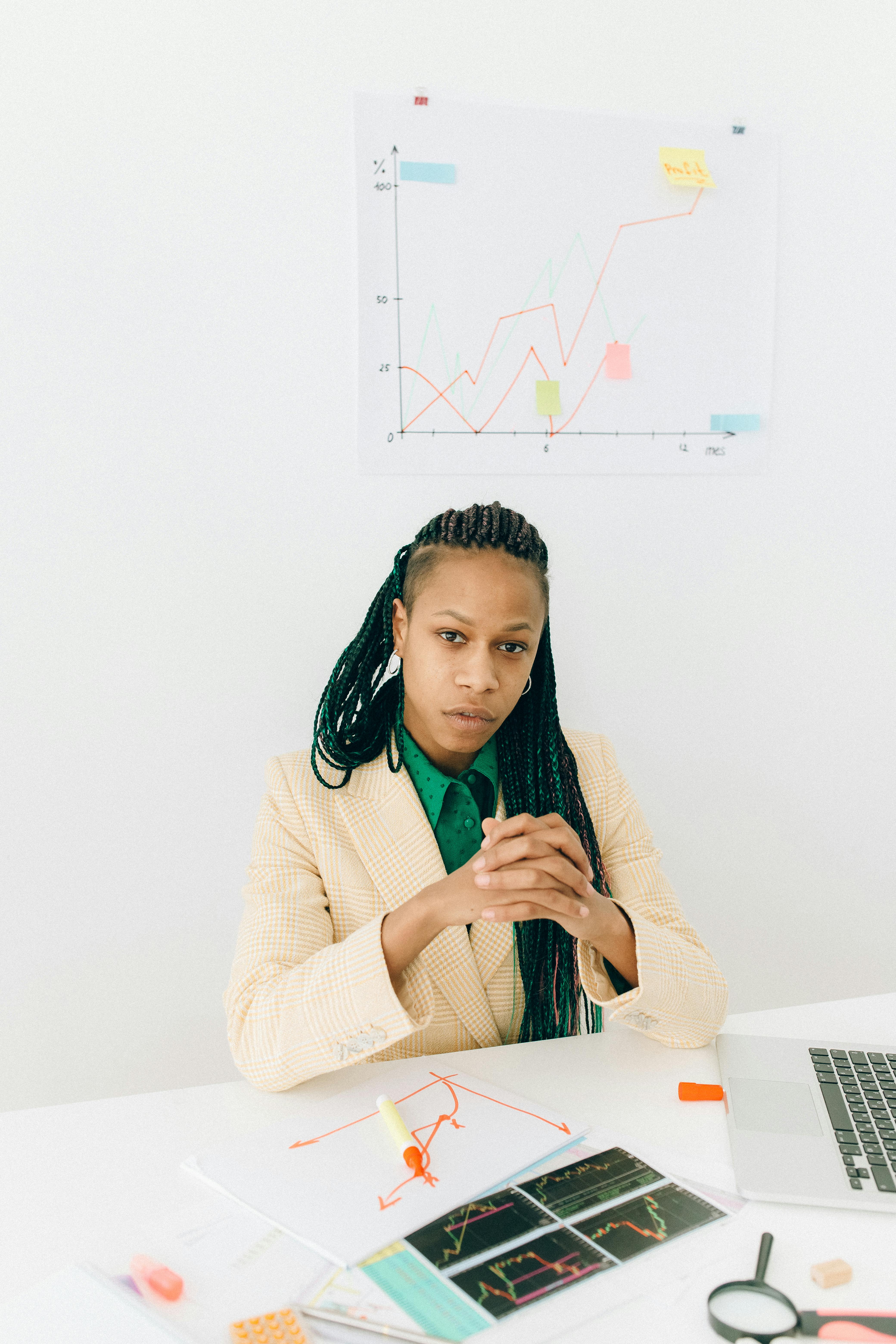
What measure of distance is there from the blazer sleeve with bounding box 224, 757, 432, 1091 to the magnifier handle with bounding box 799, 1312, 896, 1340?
490mm

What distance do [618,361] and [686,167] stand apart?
0.38 m

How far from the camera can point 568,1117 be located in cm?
107

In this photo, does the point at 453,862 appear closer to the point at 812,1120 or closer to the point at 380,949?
the point at 380,949

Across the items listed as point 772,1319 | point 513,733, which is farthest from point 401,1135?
point 513,733

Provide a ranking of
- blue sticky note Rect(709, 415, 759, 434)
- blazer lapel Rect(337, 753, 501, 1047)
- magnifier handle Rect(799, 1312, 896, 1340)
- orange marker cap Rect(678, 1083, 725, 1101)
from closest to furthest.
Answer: magnifier handle Rect(799, 1312, 896, 1340)
orange marker cap Rect(678, 1083, 725, 1101)
blazer lapel Rect(337, 753, 501, 1047)
blue sticky note Rect(709, 415, 759, 434)

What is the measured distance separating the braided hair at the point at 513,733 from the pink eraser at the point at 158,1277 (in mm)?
654

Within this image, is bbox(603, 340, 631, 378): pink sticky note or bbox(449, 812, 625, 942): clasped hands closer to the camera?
bbox(449, 812, 625, 942): clasped hands

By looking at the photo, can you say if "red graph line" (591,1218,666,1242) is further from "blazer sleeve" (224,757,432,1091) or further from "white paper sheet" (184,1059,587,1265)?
"blazer sleeve" (224,757,432,1091)

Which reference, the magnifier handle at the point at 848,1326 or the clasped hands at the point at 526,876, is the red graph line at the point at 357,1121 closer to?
the clasped hands at the point at 526,876

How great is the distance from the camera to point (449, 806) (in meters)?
1.47

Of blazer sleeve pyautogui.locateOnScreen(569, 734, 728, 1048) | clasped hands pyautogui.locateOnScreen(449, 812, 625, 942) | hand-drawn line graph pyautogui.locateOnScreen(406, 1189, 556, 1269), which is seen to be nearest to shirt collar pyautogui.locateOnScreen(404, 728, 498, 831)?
blazer sleeve pyautogui.locateOnScreen(569, 734, 728, 1048)

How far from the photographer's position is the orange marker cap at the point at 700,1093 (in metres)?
1.12

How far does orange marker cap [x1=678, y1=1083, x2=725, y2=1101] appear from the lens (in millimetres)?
1125

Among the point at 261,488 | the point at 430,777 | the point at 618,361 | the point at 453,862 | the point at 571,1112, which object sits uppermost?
the point at 618,361
